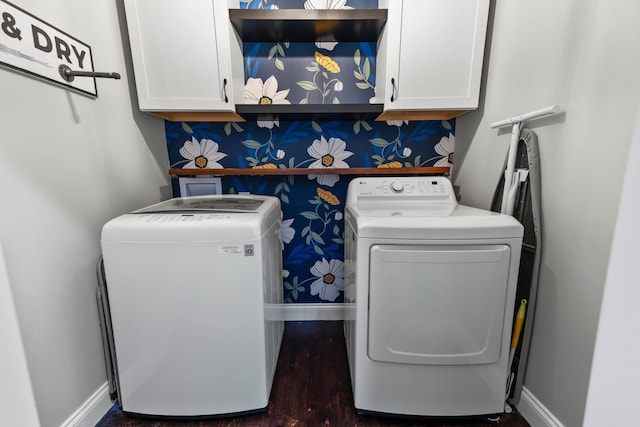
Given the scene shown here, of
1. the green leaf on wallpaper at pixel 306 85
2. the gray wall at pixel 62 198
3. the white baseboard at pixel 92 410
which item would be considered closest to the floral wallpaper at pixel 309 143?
the green leaf on wallpaper at pixel 306 85

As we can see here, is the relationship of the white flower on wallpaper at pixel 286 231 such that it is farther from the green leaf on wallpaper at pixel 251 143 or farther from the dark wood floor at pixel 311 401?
the dark wood floor at pixel 311 401

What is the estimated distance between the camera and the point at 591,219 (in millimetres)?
964

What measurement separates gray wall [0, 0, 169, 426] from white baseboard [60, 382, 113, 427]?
0.03 m

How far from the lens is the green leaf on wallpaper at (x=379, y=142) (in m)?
1.93

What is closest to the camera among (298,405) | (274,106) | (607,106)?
(607,106)

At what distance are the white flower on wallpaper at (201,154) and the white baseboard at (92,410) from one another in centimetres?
132

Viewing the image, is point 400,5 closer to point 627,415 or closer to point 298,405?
point 627,415

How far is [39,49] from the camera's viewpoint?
102cm

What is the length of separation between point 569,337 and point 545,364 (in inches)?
7.8

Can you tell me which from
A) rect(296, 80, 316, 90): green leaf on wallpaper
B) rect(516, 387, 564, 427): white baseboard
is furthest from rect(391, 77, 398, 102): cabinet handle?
rect(516, 387, 564, 427): white baseboard

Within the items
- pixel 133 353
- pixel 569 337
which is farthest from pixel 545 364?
pixel 133 353

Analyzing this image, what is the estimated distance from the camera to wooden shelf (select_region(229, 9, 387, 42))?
1.49 meters

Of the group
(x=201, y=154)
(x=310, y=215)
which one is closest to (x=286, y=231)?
(x=310, y=215)

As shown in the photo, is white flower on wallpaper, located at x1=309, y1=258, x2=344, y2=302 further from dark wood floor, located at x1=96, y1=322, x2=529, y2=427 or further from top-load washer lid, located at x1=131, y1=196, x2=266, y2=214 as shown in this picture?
top-load washer lid, located at x1=131, y1=196, x2=266, y2=214
